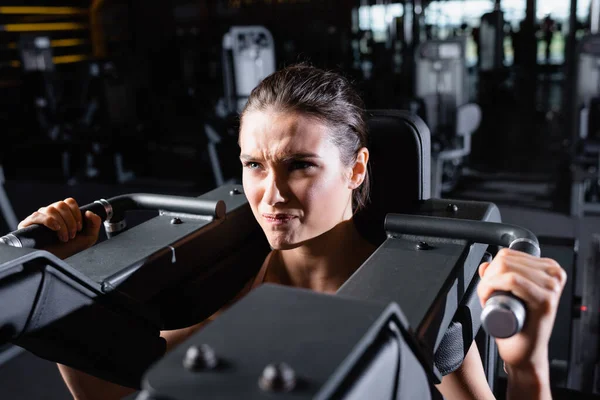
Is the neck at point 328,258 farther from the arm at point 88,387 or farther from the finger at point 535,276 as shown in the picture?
the finger at point 535,276

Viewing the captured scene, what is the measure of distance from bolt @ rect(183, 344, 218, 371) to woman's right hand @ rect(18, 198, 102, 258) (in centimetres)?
75

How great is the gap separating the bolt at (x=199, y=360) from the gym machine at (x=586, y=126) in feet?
13.9

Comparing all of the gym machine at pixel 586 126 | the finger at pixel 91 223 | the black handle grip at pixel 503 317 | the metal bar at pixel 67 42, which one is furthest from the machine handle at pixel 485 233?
the metal bar at pixel 67 42

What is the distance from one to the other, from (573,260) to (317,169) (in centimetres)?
109

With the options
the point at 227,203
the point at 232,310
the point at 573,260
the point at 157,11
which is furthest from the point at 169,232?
the point at 157,11

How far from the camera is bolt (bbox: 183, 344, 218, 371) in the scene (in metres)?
0.49

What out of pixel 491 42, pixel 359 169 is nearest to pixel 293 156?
pixel 359 169

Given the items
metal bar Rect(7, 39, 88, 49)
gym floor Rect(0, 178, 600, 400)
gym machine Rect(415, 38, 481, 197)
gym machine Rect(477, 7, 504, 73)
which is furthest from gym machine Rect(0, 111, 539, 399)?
metal bar Rect(7, 39, 88, 49)

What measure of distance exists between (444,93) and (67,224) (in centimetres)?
Result: 439

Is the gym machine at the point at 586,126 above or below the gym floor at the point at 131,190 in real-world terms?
above

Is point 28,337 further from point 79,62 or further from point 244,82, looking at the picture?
point 79,62

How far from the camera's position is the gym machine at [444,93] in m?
4.84

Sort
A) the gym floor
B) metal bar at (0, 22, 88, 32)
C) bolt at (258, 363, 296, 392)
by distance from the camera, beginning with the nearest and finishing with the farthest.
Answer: bolt at (258, 363, 296, 392) → the gym floor → metal bar at (0, 22, 88, 32)

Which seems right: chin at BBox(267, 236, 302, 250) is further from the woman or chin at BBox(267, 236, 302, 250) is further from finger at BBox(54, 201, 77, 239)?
finger at BBox(54, 201, 77, 239)
